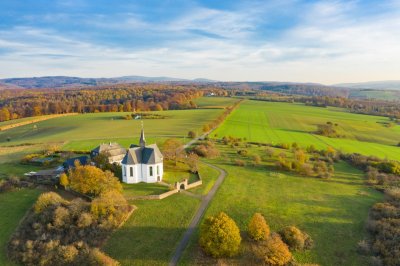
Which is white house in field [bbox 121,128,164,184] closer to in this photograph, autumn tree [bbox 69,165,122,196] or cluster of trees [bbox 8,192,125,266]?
autumn tree [bbox 69,165,122,196]

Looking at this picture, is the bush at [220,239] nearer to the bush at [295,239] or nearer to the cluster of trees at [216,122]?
the bush at [295,239]

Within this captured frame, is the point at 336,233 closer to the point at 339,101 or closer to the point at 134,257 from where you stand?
the point at 134,257

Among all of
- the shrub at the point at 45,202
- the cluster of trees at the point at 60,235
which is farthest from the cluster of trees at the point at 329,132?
the shrub at the point at 45,202

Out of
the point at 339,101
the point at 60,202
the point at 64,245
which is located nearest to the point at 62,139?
the point at 60,202

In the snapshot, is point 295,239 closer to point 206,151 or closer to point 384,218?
point 384,218

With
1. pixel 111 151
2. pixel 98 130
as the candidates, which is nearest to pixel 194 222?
pixel 111 151

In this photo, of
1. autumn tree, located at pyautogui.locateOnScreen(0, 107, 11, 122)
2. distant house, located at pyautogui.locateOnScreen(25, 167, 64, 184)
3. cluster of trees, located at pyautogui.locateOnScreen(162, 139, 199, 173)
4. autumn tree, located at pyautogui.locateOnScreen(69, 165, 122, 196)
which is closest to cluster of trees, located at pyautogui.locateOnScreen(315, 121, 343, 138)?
cluster of trees, located at pyautogui.locateOnScreen(162, 139, 199, 173)
